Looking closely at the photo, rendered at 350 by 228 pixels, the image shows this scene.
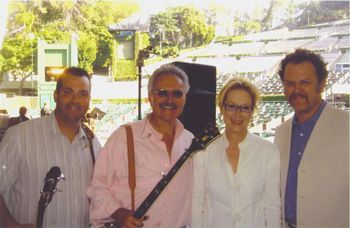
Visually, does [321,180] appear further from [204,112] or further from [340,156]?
[204,112]

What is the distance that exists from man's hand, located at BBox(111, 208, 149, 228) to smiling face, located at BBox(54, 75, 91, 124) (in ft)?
1.99

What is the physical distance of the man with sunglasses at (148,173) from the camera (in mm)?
2123

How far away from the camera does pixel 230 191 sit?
2.06 metres

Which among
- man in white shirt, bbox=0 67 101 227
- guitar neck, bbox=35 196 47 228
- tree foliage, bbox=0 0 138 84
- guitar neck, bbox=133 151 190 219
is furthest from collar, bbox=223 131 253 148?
tree foliage, bbox=0 0 138 84

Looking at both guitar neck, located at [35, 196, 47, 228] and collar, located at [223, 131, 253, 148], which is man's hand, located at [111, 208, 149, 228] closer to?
guitar neck, located at [35, 196, 47, 228]

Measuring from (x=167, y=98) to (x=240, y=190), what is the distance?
606mm

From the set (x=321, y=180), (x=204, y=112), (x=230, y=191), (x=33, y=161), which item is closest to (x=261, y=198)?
(x=230, y=191)

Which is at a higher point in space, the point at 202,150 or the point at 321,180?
the point at 202,150

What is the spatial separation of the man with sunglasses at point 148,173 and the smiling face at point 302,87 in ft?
1.97

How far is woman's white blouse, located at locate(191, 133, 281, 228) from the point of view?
2.06 meters

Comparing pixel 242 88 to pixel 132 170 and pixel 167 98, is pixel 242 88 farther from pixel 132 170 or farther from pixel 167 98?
pixel 132 170

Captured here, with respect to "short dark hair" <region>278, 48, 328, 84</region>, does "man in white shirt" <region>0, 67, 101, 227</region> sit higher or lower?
lower

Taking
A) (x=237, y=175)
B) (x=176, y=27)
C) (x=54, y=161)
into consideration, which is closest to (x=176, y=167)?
(x=237, y=175)

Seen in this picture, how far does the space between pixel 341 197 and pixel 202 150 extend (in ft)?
2.48
